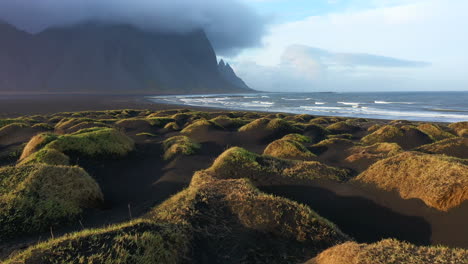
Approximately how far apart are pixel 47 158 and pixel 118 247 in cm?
1035

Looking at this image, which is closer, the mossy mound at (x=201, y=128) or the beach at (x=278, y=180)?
the beach at (x=278, y=180)

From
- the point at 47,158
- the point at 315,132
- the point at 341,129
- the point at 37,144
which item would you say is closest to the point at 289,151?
the point at 315,132

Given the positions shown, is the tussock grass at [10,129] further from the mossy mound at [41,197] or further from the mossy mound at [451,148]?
the mossy mound at [451,148]

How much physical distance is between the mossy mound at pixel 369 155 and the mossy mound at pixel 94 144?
13.5 meters

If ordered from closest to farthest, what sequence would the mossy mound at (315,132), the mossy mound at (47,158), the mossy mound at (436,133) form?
1. the mossy mound at (47,158)
2. the mossy mound at (436,133)
3. the mossy mound at (315,132)

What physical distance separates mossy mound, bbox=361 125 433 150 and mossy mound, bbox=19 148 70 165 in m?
22.1

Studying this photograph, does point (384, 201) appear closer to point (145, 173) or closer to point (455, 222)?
point (455, 222)

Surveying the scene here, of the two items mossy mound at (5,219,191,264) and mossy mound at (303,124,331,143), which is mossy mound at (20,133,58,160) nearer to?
mossy mound at (5,219,191,264)

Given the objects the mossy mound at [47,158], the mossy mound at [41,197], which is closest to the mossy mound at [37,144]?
the mossy mound at [47,158]

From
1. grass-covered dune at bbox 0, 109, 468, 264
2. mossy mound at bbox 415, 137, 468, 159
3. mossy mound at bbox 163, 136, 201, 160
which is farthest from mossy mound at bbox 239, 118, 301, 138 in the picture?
mossy mound at bbox 415, 137, 468, 159

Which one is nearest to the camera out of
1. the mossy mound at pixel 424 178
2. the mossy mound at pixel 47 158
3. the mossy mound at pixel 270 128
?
the mossy mound at pixel 424 178

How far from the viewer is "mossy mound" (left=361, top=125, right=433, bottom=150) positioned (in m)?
22.2

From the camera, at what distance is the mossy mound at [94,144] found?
14.9 meters

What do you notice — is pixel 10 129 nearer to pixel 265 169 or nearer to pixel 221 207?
pixel 265 169
